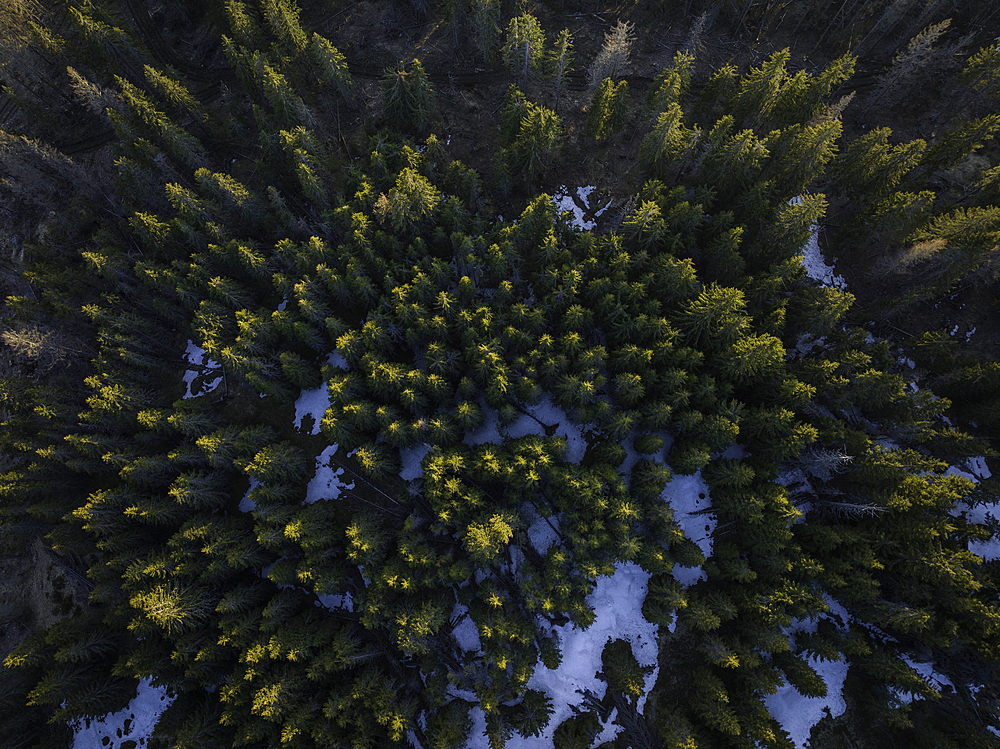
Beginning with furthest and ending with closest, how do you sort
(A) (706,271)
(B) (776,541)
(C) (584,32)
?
(C) (584,32)
(A) (706,271)
(B) (776,541)

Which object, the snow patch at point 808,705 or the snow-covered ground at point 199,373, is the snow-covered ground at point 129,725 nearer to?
the snow-covered ground at point 199,373

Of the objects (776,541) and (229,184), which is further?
(229,184)

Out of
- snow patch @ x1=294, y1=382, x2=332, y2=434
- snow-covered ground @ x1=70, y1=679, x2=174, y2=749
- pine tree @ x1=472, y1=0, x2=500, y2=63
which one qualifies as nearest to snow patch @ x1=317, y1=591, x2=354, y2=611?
snow patch @ x1=294, y1=382, x2=332, y2=434

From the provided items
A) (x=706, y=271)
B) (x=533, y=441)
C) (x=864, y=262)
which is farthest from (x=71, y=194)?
(x=864, y=262)

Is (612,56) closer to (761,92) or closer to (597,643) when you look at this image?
(761,92)

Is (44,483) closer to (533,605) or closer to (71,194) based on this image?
(71,194)

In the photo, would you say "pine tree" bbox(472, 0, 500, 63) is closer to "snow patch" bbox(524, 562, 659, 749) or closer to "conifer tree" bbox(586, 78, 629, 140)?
"conifer tree" bbox(586, 78, 629, 140)

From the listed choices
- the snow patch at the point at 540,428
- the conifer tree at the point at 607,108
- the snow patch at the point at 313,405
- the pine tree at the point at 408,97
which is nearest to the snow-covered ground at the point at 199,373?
the snow patch at the point at 313,405
